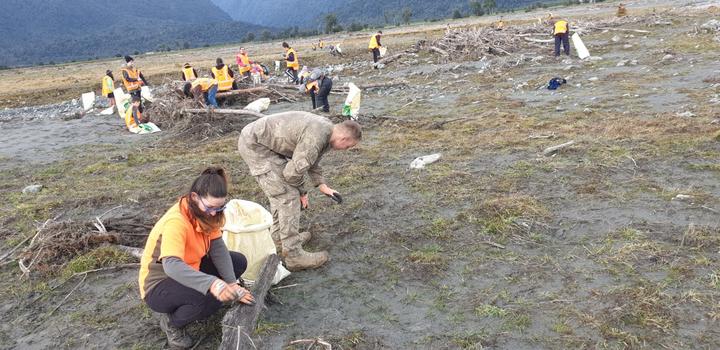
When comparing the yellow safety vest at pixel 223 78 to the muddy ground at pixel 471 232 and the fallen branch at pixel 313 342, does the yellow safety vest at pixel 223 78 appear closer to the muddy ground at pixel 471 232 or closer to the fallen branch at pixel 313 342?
the muddy ground at pixel 471 232

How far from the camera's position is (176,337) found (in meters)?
2.94

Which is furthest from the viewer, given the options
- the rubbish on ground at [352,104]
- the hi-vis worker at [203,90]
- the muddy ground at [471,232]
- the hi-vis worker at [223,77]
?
the hi-vis worker at [223,77]

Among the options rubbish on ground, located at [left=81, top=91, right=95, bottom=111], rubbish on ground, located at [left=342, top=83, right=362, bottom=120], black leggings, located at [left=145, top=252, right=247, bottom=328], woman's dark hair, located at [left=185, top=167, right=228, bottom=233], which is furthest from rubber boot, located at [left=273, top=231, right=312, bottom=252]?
rubbish on ground, located at [left=81, top=91, right=95, bottom=111]

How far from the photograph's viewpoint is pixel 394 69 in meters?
17.7

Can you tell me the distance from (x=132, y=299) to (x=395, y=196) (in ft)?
9.16

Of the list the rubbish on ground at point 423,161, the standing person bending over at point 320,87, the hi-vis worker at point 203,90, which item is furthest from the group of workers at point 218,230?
the hi-vis worker at point 203,90

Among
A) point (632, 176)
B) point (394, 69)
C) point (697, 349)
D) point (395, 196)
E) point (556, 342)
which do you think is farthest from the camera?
point (394, 69)

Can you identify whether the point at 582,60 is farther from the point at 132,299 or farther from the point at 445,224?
the point at 132,299

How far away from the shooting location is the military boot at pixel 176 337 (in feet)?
9.60

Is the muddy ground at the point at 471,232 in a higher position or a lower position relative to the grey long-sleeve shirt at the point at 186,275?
lower

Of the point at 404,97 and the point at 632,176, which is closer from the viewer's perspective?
the point at 632,176

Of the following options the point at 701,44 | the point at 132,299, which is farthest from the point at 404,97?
the point at 132,299

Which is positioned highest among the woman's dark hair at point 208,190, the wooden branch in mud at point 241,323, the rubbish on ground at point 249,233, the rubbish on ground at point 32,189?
the woman's dark hair at point 208,190

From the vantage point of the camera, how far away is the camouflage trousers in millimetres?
3666
